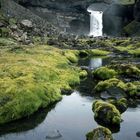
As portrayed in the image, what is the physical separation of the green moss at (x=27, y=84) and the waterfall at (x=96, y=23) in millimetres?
102331

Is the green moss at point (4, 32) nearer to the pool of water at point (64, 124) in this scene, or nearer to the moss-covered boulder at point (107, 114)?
the pool of water at point (64, 124)

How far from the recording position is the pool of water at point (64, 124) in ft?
95.8

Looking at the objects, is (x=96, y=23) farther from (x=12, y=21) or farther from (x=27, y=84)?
(x=27, y=84)

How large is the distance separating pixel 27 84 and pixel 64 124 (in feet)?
27.4

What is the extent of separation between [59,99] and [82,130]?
9.08m

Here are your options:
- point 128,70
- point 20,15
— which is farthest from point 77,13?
point 128,70

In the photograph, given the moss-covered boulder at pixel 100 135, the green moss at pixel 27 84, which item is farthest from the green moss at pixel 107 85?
the moss-covered boulder at pixel 100 135

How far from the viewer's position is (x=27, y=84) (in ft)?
126

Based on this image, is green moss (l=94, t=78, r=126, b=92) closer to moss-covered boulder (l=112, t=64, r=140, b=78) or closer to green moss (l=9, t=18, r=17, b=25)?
moss-covered boulder (l=112, t=64, r=140, b=78)

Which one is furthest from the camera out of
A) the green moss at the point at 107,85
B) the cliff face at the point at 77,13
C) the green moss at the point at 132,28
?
the cliff face at the point at 77,13

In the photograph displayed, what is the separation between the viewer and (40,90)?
38031 millimetres

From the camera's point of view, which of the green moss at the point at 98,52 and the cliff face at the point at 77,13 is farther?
the cliff face at the point at 77,13

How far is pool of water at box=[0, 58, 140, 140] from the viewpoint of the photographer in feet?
95.8

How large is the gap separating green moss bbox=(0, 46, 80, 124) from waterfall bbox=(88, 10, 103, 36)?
336 ft
